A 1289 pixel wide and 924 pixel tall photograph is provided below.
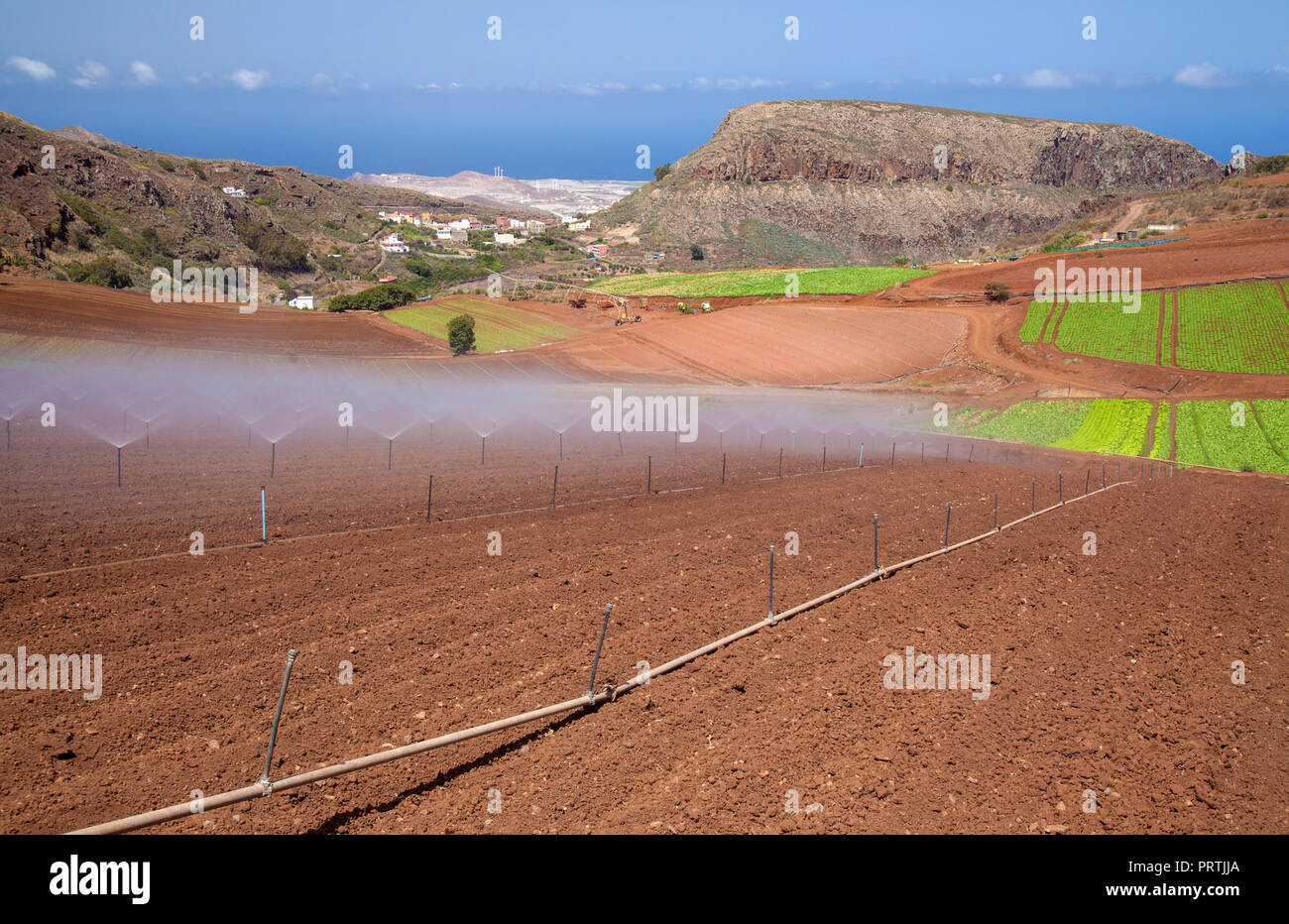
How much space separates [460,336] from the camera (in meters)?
56.7

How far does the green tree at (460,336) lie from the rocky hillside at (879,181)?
210 feet

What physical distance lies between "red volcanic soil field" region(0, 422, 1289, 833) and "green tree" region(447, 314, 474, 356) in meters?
38.1

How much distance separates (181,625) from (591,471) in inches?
560

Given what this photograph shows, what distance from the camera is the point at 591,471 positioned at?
939 inches

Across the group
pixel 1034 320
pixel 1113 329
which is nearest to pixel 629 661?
pixel 1113 329

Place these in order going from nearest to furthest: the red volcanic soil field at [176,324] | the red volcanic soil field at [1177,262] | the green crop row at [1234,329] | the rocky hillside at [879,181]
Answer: the red volcanic soil field at [176,324] → the green crop row at [1234,329] → the red volcanic soil field at [1177,262] → the rocky hillside at [879,181]

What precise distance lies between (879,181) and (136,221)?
118 meters

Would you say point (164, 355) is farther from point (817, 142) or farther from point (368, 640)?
point (817, 142)

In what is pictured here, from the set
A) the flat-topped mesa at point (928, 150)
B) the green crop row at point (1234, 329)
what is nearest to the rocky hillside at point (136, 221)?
the flat-topped mesa at point (928, 150)

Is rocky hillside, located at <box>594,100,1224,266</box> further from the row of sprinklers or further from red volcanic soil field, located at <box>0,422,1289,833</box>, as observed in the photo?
red volcanic soil field, located at <box>0,422,1289,833</box>

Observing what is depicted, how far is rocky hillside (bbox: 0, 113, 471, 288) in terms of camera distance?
61.9 m

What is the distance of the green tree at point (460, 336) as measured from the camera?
5659cm

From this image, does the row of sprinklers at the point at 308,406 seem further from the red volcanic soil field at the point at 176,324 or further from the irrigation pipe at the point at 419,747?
the irrigation pipe at the point at 419,747
